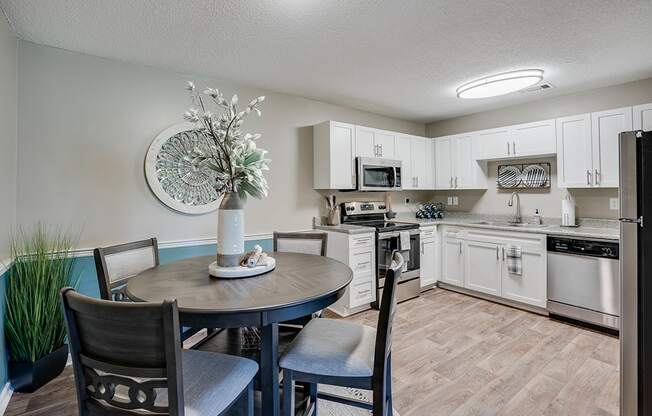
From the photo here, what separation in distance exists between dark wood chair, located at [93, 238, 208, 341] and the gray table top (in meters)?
0.24

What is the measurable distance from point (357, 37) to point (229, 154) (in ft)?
4.45

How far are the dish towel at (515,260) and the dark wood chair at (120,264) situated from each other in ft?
10.6

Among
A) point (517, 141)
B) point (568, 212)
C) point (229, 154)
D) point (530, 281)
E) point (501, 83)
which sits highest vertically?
point (501, 83)

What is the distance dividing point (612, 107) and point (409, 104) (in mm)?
2081

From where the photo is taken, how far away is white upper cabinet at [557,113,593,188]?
3197mm

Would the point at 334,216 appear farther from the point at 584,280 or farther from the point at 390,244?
the point at 584,280

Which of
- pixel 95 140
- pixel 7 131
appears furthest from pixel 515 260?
pixel 7 131

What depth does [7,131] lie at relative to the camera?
2.03m

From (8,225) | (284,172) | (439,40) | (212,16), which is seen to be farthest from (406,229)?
(8,225)

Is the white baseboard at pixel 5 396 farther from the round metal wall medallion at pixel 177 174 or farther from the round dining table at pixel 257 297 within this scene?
the round metal wall medallion at pixel 177 174

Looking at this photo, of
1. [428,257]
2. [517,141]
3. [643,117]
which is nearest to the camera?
[643,117]

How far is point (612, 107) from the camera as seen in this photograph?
10.7 feet

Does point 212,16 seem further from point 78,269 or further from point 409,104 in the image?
point 409,104

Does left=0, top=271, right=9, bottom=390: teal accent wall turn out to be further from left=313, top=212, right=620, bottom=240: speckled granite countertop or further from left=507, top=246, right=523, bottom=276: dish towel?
left=507, top=246, right=523, bottom=276: dish towel
